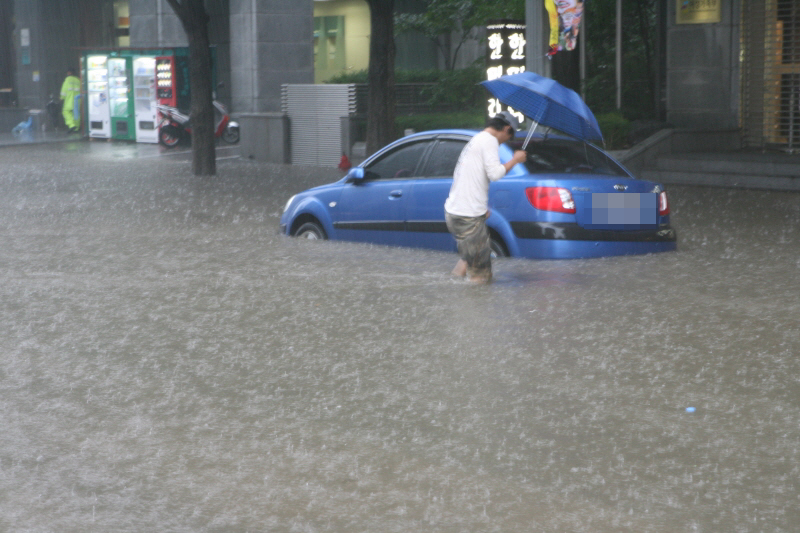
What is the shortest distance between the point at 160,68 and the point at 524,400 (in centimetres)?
2607

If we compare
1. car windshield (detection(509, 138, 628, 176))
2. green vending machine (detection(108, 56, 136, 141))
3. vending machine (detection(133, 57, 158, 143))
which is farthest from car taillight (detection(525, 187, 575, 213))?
green vending machine (detection(108, 56, 136, 141))

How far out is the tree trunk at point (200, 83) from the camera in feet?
68.3

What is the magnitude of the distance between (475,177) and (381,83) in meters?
9.88

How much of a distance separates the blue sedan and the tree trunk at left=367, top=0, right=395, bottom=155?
23.6 ft

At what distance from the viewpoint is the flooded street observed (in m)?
4.52

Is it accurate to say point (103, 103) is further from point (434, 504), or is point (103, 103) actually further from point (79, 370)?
point (434, 504)

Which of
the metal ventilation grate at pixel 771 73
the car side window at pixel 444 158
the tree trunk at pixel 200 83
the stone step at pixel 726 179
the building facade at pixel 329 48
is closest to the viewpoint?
the car side window at pixel 444 158

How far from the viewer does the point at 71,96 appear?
3400 cm

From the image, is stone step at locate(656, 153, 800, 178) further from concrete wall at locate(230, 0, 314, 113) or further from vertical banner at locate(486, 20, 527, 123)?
concrete wall at locate(230, 0, 314, 113)

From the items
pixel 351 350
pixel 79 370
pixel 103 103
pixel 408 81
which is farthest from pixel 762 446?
pixel 103 103

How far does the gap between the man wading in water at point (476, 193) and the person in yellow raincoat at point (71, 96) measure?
89.3 feet

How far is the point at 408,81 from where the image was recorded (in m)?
28.9

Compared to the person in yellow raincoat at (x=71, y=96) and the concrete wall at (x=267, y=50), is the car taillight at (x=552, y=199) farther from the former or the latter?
the person in yellow raincoat at (x=71, y=96)

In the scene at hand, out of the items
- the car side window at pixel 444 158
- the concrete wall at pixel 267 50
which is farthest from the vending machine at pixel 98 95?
the car side window at pixel 444 158
